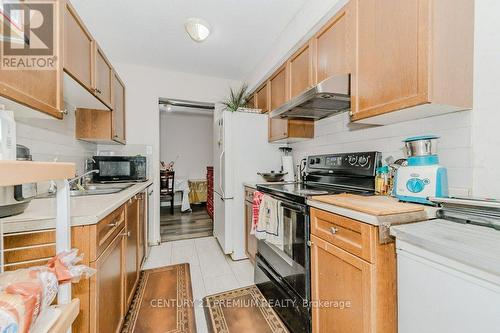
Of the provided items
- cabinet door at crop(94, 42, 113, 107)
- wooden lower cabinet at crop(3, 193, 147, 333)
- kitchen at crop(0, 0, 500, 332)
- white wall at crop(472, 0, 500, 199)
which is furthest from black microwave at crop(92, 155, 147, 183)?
white wall at crop(472, 0, 500, 199)

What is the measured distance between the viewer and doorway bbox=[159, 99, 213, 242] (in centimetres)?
493

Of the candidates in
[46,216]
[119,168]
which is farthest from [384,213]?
[119,168]

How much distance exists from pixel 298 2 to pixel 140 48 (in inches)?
75.4

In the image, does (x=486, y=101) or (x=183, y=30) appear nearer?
(x=486, y=101)

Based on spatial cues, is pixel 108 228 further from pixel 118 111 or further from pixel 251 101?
pixel 251 101

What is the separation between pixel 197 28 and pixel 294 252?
2188 mm

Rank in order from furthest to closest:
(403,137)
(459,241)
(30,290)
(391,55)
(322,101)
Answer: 1. (322,101)
2. (403,137)
3. (391,55)
4. (459,241)
5. (30,290)

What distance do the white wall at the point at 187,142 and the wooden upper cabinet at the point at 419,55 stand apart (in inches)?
202

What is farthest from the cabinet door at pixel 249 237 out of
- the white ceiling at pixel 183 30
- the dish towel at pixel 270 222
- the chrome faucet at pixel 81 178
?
the white ceiling at pixel 183 30

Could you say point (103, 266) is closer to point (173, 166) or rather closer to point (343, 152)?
point (343, 152)

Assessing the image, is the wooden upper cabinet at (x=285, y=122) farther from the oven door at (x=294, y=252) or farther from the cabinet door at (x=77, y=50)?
the cabinet door at (x=77, y=50)

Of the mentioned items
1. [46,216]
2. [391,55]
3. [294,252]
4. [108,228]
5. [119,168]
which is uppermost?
[391,55]

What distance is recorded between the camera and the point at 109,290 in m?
1.21

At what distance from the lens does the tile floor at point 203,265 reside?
196cm
